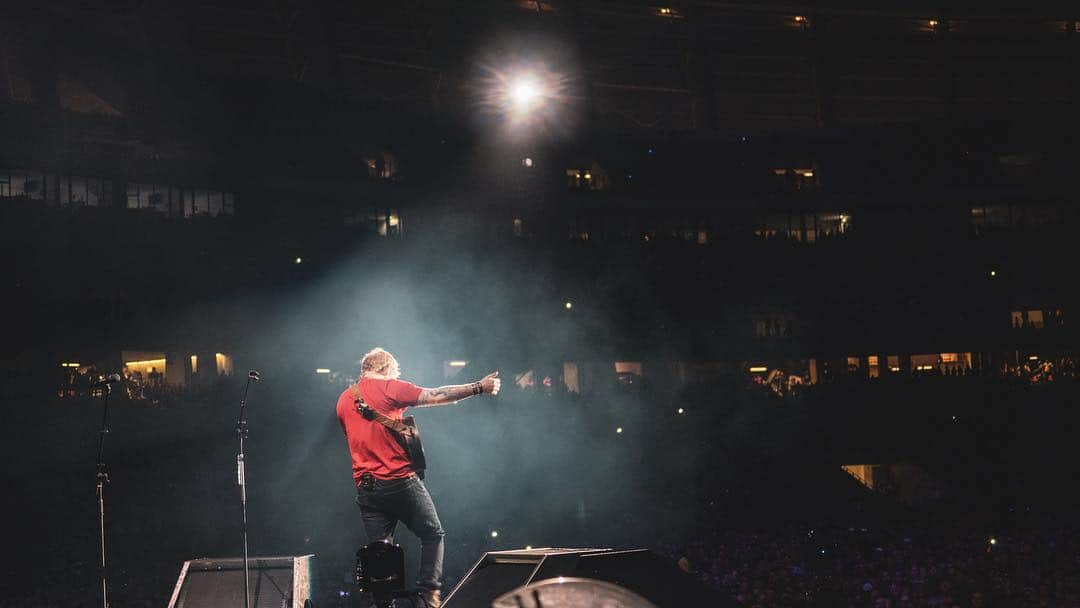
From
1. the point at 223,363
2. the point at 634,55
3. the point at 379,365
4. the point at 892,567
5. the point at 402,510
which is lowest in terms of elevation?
the point at 892,567

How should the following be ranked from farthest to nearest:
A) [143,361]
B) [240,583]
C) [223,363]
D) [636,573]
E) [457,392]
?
[223,363] < [143,361] < [240,583] < [457,392] < [636,573]

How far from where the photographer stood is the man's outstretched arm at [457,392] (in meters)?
5.50

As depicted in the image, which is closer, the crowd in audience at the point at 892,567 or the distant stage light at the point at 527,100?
the crowd in audience at the point at 892,567

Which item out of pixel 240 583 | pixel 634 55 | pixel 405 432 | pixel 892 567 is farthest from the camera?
pixel 634 55

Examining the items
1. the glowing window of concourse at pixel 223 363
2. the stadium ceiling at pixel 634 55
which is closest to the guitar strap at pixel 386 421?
the glowing window of concourse at pixel 223 363

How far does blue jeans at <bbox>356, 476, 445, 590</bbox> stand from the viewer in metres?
5.71

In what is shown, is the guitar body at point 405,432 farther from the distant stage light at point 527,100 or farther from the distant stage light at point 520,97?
the distant stage light at point 527,100

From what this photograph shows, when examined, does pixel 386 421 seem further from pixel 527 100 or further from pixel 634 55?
pixel 634 55

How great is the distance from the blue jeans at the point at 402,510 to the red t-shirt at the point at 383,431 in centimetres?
7

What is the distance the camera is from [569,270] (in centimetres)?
2280

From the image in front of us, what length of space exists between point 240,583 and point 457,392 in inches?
71.7

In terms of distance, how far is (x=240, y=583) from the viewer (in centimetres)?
591

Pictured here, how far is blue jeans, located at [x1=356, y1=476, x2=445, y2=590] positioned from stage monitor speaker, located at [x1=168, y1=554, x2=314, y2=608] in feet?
1.85

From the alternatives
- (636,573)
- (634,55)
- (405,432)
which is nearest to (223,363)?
(634,55)
